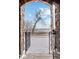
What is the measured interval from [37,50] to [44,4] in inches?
75.3

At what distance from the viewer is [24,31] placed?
6.41 metres

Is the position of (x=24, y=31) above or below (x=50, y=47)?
above

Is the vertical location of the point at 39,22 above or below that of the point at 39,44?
above

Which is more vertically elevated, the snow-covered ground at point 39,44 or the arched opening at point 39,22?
the arched opening at point 39,22

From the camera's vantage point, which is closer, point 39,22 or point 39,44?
point 39,22

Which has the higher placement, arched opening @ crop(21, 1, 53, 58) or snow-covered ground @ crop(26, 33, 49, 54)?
arched opening @ crop(21, 1, 53, 58)

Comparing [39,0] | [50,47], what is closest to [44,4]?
[39,0]
